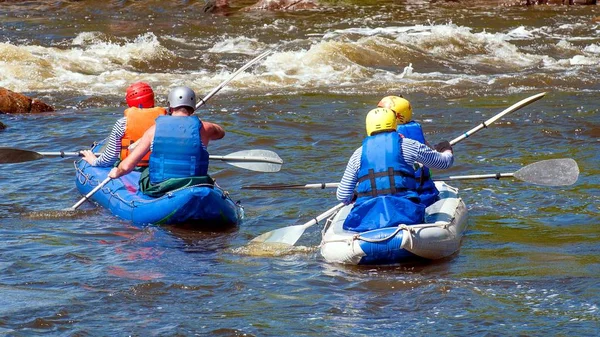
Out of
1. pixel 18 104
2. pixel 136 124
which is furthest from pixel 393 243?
pixel 18 104

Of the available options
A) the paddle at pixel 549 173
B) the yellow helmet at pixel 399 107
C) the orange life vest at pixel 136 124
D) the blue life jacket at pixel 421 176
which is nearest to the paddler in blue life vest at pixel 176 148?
the orange life vest at pixel 136 124

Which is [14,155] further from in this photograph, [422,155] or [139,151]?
[422,155]

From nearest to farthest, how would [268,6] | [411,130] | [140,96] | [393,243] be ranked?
1. [393,243]
2. [411,130]
3. [140,96]
4. [268,6]

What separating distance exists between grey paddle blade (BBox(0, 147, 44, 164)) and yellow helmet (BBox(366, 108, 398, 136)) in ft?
12.7

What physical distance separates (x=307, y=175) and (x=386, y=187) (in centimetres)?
360

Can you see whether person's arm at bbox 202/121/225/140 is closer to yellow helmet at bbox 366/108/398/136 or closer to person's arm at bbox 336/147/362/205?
person's arm at bbox 336/147/362/205

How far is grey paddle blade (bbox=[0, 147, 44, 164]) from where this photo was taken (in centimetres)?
949

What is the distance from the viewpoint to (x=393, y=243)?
6910 mm

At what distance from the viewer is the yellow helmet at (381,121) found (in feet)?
23.6

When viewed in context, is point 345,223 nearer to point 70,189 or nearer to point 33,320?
point 33,320

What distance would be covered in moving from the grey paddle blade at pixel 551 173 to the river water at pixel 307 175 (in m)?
0.40

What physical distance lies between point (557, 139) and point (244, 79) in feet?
20.7

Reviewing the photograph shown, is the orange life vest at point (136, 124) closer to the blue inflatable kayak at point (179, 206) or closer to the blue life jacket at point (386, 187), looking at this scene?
the blue inflatable kayak at point (179, 206)

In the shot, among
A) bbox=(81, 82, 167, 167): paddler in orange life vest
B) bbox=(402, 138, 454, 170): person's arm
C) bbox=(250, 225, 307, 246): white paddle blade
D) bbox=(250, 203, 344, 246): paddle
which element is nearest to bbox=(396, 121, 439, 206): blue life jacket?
bbox=(402, 138, 454, 170): person's arm
